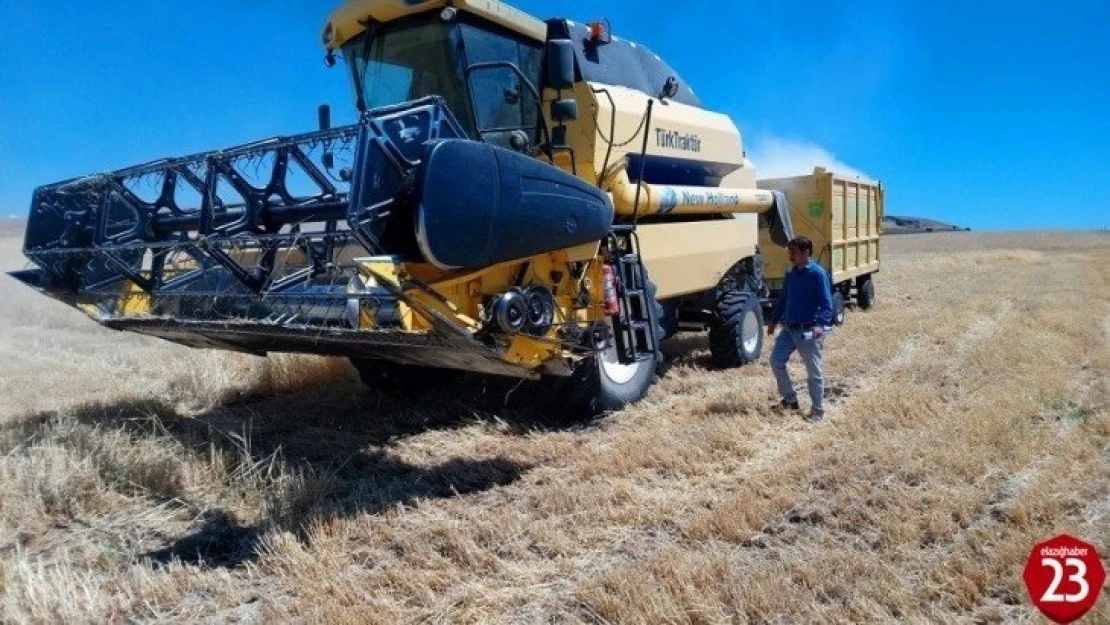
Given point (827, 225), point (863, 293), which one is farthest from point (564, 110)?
point (863, 293)

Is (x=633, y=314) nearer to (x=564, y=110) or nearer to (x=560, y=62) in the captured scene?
(x=564, y=110)

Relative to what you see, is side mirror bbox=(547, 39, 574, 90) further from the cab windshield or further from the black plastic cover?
the black plastic cover

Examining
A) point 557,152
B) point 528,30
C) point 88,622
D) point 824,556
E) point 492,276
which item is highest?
point 528,30

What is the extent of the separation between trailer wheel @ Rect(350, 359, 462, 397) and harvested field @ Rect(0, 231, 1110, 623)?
14cm

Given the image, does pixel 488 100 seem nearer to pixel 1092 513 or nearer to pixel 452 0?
pixel 452 0

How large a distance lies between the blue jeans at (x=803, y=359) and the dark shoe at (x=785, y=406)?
0.08 feet

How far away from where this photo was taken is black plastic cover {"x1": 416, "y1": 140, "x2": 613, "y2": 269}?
11.7 ft

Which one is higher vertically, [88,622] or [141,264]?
[141,264]

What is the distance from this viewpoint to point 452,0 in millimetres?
4805

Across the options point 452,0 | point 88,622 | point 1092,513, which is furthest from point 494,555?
point 452,0

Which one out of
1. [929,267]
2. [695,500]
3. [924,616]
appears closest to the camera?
[924,616]

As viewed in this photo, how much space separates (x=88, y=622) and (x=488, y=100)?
3517 millimetres

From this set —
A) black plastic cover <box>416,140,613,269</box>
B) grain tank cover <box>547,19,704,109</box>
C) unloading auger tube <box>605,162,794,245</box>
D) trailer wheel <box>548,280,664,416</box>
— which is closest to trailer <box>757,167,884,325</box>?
unloading auger tube <box>605,162,794,245</box>

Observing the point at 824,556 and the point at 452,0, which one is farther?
the point at 452,0
